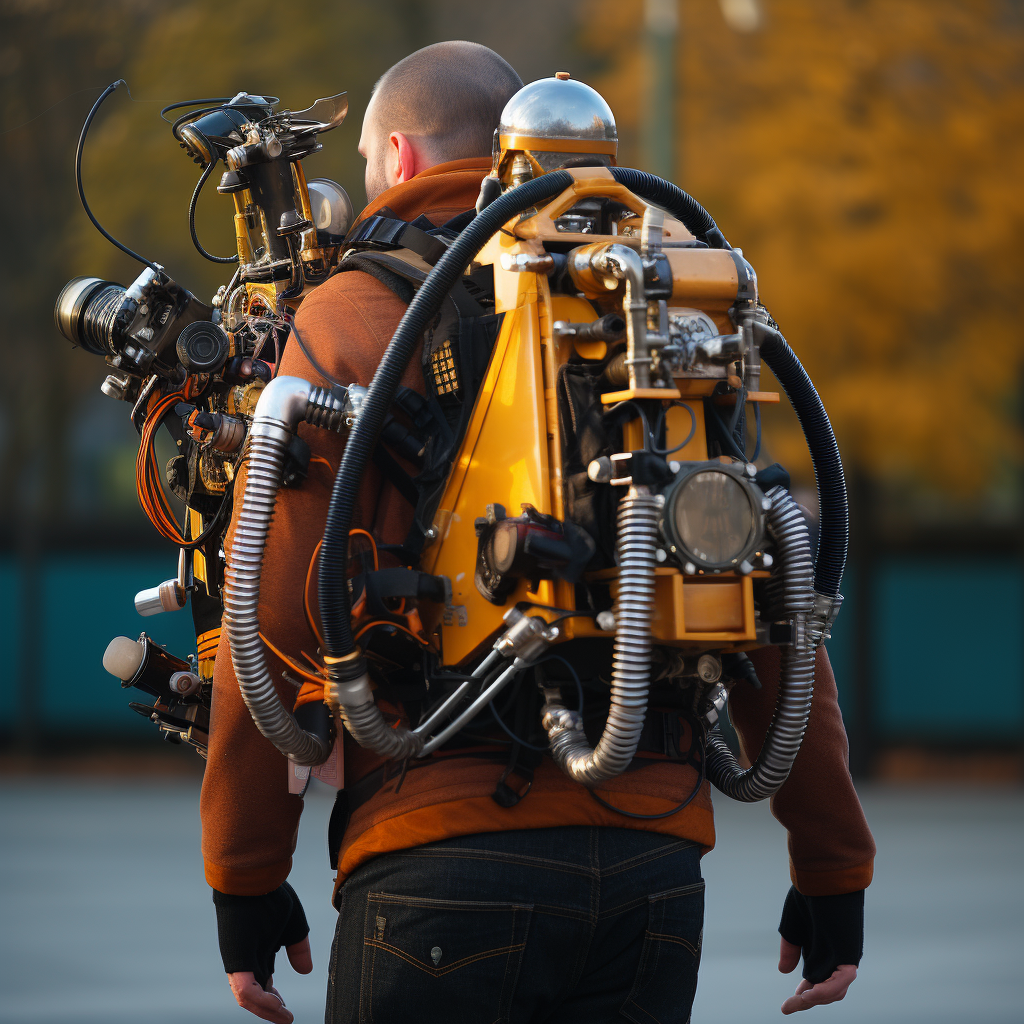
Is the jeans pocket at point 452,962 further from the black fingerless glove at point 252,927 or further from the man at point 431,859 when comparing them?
the black fingerless glove at point 252,927

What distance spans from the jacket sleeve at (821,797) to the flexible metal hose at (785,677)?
0.48 ft

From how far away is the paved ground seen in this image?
6.14m

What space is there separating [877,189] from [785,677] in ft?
33.4

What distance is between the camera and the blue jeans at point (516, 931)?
2209 millimetres

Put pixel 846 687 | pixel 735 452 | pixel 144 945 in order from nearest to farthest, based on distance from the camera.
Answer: pixel 735 452 → pixel 144 945 → pixel 846 687

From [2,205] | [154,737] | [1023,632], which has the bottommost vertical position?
[154,737]

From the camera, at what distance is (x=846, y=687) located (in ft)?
44.6

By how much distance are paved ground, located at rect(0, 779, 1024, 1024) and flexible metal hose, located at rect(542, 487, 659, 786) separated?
422cm

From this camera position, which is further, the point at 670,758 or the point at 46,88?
the point at 46,88

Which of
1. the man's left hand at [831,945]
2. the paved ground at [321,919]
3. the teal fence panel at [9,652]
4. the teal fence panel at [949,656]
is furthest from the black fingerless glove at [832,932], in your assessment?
the teal fence panel at [9,652]

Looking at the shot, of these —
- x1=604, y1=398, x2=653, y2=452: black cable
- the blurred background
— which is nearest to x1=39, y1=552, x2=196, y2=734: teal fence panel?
the blurred background

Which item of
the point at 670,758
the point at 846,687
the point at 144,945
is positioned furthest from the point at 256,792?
the point at 846,687

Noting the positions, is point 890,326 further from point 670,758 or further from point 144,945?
point 670,758

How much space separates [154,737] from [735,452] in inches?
493
